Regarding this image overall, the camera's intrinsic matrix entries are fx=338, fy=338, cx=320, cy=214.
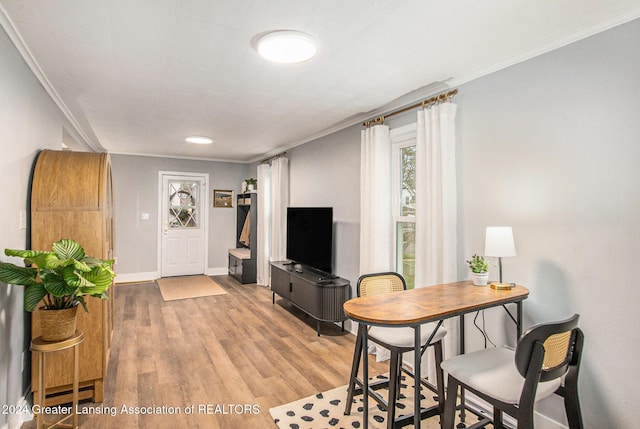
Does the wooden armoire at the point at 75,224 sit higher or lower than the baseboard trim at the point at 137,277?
higher

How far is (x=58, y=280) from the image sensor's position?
1.96m

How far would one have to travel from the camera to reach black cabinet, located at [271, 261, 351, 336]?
12.7 feet

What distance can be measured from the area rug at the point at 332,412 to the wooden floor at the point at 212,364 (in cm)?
10

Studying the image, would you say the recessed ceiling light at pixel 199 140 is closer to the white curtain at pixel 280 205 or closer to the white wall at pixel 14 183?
the white curtain at pixel 280 205

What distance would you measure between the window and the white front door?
16.2ft

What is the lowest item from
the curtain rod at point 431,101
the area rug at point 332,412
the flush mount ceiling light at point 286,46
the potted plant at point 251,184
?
the area rug at point 332,412

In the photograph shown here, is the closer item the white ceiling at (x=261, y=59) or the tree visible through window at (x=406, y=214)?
the white ceiling at (x=261, y=59)

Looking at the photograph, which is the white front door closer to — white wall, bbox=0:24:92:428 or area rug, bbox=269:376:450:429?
white wall, bbox=0:24:92:428

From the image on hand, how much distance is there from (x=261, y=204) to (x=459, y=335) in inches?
167

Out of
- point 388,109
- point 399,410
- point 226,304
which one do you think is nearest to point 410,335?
point 399,410

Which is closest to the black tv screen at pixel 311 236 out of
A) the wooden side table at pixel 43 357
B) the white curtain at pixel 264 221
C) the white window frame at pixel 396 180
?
the white window frame at pixel 396 180

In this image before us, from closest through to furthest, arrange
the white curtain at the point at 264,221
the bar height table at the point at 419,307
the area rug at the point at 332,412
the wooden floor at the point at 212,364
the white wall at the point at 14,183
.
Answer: the bar height table at the point at 419,307
the white wall at the point at 14,183
the area rug at the point at 332,412
the wooden floor at the point at 212,364
the white curtain at the point at 264,221

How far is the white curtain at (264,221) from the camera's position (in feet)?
19.9

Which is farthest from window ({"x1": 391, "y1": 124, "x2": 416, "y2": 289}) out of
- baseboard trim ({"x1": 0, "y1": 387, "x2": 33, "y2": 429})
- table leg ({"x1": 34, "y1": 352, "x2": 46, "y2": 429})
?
baseboard trim ({"x1": 0, "y1": 387, "x2": 33, "y2": 429})
